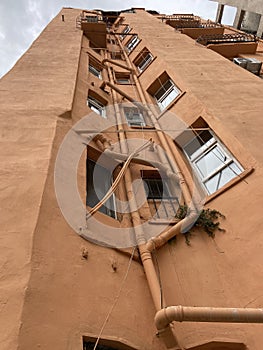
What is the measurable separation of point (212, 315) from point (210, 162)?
5.01 meters

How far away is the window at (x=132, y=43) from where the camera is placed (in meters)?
20.8

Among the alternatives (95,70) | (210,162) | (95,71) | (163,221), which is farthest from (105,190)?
(95,70)

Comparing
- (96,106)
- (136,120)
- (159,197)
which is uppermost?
(96,106)

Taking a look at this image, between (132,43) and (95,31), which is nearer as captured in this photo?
(95,31)

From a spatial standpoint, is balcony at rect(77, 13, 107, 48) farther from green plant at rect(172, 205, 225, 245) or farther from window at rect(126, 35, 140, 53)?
green plant at rect(172, 205, 225, 245)

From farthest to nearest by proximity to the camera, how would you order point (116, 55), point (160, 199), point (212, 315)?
point (116, 55) < point (160, 199) < point (212, 315)

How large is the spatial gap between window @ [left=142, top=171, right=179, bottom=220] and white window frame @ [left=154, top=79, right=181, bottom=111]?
4124mm

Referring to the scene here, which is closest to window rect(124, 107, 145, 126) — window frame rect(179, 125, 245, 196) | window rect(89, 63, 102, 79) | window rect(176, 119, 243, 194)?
window rect(176, 119, 243, 194)

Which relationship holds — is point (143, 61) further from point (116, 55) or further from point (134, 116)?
point (134, 116)

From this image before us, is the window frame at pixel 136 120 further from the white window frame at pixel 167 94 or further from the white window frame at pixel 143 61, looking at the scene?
the white window frame at pixel 143 61

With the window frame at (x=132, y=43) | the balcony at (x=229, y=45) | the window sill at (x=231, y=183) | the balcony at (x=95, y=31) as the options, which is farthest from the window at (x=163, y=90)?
the balcony at (x=95, y=31)

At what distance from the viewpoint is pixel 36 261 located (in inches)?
178

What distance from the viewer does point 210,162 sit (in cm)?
859

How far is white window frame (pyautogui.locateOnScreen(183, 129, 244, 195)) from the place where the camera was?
7673 millimetres
